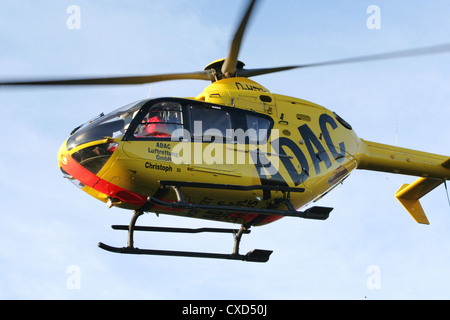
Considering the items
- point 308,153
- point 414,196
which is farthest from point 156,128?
point 414,196

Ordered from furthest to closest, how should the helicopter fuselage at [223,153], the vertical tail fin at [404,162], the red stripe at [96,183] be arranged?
the vertical tail fin at [404,162]
the red stripe at [96,183]
the helicopter fuselage at [223,153]

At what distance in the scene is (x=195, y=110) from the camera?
11539 mm

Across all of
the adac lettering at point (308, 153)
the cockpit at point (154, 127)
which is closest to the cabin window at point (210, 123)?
the cockpit at point (154, 127)

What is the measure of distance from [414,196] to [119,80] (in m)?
8.34

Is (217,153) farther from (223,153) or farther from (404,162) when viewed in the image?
(404,162)

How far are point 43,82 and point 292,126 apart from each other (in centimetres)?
494

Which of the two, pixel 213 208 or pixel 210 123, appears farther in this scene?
pixel 210 123

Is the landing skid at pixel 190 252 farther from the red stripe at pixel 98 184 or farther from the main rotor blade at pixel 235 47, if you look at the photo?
the main rotor blade at pixel 235 47

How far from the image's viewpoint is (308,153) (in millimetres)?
12641

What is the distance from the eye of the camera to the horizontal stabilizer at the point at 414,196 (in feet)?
51.5

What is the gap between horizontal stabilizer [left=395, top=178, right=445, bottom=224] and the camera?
51.5 ft

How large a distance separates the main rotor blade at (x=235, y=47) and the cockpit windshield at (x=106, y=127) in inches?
87.8

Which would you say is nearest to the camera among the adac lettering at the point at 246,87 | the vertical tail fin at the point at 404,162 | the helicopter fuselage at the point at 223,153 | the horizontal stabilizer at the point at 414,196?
the helicopter fuselage at the point at 223,153

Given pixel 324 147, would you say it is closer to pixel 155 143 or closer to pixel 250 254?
pixel 250 254
